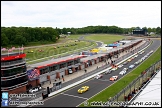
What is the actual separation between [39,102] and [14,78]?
8.30 meters

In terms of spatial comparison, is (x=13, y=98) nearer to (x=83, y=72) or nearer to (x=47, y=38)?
(x=83, y=72)

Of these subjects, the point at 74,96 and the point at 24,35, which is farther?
the point at 24,35

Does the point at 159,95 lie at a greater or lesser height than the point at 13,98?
greater

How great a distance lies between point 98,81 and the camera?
5294 centimetres

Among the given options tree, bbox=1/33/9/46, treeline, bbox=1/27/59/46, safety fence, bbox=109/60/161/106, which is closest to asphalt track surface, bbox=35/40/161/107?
safety fence, bbox=109/60/161/106

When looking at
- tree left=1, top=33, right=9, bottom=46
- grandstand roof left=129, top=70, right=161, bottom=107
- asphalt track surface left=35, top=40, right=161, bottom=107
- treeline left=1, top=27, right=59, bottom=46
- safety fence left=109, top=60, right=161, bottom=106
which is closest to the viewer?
grandstand roof left=129, top=70, right=161, bottom=107

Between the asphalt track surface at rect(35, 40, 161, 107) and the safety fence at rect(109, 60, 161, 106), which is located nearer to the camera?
the safety fence at rect(109, 60, 161, 106)

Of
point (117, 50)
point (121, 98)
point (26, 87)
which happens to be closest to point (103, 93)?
point (121, 98)

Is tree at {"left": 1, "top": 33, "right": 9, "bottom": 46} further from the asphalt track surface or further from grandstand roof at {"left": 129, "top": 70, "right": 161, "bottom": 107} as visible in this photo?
grandstand roof at {"left": 129, "top": 70, "right": 161, "bottom": 107}

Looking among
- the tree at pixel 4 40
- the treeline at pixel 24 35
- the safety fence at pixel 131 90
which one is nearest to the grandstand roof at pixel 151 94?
the safety fence at pixel 131 90

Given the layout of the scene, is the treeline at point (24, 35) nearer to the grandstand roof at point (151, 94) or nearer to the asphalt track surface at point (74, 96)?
the asphalt track surface at point (74, 96)

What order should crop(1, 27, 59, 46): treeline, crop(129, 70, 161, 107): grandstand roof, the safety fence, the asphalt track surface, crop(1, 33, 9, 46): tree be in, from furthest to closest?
crop(1, 27, 59, 46): treeline < crop(1, 33, 9, 46): tree < the asphalt track surface < the safety fence < crop(129, 70, 161, 107): grandstand roof

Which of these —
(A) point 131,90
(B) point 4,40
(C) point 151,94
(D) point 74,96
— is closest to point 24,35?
(B) point 4,40

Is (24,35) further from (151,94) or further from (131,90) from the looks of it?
(151,94)
